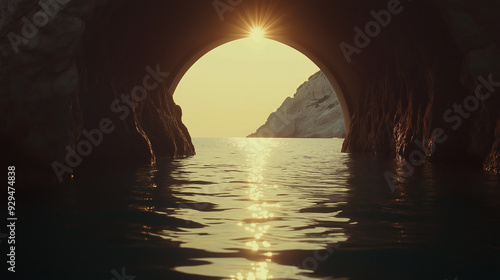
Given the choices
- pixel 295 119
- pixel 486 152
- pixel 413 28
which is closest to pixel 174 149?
pixel 413 28

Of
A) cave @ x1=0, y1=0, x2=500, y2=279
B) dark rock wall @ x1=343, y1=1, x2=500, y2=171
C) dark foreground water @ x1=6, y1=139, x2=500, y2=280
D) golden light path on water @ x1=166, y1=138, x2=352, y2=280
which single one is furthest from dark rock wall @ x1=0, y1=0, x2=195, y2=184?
dark rock wall @ x1=343, y1=1, x2=500, y2=171

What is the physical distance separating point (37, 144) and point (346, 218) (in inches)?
222

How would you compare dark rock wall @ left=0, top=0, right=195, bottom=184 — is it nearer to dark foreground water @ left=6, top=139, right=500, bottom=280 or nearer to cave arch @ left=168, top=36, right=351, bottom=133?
dark foreground water @ left=6, top=139, right=500, bottom=280

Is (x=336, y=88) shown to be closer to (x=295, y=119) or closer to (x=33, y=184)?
(x=33, y=184)

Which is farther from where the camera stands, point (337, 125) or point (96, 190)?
point (337, 125)

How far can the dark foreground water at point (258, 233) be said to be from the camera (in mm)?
3854

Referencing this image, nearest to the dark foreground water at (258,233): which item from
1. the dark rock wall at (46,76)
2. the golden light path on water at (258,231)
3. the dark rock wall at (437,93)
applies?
the golden light path on water at (258,231)

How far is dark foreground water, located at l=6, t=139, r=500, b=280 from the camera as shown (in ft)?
12.6

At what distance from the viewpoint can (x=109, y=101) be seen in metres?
14.1

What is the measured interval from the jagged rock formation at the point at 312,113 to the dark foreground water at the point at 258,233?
130 meters

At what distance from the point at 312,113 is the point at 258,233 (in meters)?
163

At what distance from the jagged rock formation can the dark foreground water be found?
130113 mm

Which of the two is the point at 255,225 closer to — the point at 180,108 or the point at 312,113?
the point at 180,108

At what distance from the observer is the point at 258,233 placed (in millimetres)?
5047
